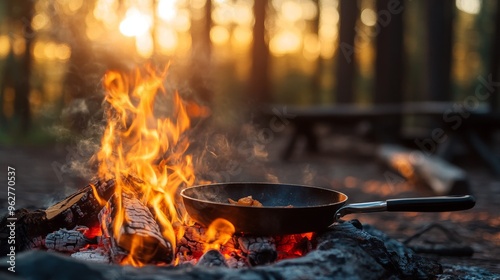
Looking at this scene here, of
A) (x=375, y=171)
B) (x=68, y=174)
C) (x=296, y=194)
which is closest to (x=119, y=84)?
(x=296, y=194)

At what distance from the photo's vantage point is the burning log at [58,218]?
3.22 metres

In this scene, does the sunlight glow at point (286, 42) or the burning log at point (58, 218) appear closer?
the burning log at point (58, 218)

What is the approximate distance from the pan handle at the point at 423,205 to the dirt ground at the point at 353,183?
4.43 feet

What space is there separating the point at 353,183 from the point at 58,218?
646cm

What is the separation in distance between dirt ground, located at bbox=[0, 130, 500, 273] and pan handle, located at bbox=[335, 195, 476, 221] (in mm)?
1350

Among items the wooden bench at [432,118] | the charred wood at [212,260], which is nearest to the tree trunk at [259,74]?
the wooden bench at [432,118]

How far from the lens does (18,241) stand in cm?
319

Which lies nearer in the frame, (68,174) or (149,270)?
(149,270)

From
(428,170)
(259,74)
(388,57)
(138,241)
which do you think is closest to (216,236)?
(138,241)

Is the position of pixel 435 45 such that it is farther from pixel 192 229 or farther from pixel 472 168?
pixel 192 229

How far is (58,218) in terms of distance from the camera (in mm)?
3281

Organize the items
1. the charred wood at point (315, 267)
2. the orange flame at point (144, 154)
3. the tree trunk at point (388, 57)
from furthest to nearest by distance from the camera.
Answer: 1. the tree trunk at point (388, 57)
2. the orange flame at point (144, 154)
3. the charred wood at point (315, 267)

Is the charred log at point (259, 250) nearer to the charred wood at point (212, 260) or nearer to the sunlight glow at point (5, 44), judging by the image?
the charred wood at point (212, 260)

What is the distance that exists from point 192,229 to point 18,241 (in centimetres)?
104
